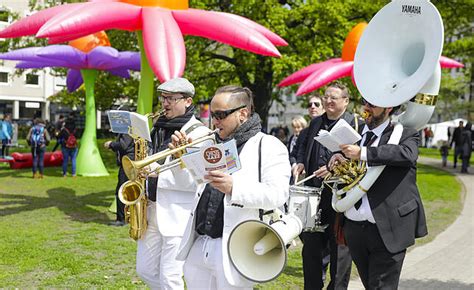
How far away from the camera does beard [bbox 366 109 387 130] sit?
12.4 ft

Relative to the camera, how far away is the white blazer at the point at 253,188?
308 centimetres

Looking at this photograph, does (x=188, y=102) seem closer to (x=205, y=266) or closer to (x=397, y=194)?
(x=205, y=266)

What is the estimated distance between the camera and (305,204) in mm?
4566

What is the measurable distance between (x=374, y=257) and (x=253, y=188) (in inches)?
46.5

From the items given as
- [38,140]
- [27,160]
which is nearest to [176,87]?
[38,140]

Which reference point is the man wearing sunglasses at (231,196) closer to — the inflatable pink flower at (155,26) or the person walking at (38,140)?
the inflatable pink flower at (155,26)

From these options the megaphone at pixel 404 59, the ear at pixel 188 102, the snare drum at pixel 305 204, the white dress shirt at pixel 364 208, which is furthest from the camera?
the snare drum at pixel 305 204

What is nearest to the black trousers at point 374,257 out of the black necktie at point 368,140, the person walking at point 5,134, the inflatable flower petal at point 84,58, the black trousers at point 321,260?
the black necktie at point 368,140

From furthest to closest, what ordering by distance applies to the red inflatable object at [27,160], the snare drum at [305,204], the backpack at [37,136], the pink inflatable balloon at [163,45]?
the red inflatable object at [27,160]
the backpack at [37,136]
the pink inflatable balloon at [163,45]
the snare drum at [305,204]

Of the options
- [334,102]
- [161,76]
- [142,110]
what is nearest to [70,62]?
[142,110]

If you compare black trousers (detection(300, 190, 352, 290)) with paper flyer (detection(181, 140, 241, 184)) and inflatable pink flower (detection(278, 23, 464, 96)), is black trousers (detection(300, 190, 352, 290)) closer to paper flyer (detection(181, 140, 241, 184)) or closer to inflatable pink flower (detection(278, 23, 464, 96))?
paper flyer (detection(181, 140, 241, 184))

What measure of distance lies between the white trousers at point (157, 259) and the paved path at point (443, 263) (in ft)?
8.53

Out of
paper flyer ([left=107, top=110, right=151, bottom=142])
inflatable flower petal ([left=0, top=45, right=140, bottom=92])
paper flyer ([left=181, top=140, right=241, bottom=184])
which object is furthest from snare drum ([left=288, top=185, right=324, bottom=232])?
inflatable flower petal ([left=0, top=45, right=140, bottom=92])

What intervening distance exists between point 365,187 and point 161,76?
4.74 meters
